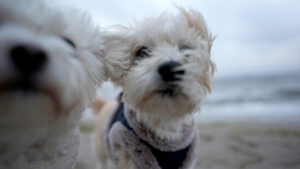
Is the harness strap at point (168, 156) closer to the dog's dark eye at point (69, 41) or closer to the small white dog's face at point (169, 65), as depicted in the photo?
the small white dog's face at point (169, 65)

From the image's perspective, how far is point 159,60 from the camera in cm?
158

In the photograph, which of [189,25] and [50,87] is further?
[189,25]

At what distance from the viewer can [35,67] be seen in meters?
0.90

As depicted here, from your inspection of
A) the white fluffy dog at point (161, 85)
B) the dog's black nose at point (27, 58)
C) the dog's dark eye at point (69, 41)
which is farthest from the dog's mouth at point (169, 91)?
the dog's black nose at point (27, 58)

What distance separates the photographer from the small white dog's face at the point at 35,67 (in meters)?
0.87

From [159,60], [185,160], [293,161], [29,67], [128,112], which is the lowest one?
[293,161]

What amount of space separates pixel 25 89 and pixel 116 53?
960 mm

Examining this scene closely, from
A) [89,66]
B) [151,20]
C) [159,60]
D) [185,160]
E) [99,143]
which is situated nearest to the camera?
[89,66]

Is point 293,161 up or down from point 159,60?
down

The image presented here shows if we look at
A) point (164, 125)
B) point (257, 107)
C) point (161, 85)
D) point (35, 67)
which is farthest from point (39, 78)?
point (257, 107)

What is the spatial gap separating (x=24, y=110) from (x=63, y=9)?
0.71m

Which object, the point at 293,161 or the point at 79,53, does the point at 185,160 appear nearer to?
the point at 79,53

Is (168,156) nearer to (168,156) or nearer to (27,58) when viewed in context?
(168,156)

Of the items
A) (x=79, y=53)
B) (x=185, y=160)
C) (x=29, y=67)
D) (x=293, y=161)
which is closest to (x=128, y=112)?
(x=185, y=160)
